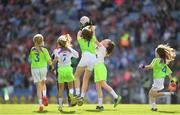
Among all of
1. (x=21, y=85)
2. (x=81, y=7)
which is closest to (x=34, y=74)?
(x=21, y=85)

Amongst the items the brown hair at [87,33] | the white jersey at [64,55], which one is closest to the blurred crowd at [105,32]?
Result: the brown hair at [87,33]

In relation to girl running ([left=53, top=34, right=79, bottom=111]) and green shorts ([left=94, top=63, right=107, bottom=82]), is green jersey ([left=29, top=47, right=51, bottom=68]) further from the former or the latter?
green shorts ([left=94, top=63, right=107, bottom=82])

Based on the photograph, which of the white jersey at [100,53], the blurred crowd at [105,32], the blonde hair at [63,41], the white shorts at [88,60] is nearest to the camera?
the blonde hair at [63,41]

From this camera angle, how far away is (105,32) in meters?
33.9

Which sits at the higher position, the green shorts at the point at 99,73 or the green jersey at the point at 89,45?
the green jersey at the point at 89,45

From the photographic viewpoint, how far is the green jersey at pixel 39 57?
2067cm

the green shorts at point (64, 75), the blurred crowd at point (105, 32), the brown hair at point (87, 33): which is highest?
the blurred crowd at point (105, 32)

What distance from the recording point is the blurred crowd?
29719mm

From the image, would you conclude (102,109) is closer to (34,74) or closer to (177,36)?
(34,74)

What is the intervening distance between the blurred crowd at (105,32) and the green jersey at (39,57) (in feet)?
28.5

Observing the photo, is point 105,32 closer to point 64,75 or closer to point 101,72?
point 101,72

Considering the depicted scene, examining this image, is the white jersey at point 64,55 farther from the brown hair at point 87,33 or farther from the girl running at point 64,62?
the brown hair at point 87,33

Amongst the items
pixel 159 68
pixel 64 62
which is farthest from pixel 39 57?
pixel 159 68

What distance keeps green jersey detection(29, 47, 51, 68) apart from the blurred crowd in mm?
8683
